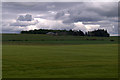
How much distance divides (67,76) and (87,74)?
73.9 inches

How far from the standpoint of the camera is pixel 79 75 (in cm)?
1634

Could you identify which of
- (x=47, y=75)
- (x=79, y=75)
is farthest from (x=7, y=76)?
(x=79, y=75)

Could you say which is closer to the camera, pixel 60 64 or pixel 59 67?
pixel 59 67

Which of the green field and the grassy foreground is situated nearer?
the grassy foreground

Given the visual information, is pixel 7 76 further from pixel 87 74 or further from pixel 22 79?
pixel 87 74

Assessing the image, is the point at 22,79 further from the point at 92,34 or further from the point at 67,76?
the point at 92,34

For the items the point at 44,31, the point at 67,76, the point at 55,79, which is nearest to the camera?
the point at 55,79

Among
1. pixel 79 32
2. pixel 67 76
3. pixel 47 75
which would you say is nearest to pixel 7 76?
pixel 47 75

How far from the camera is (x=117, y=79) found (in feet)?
50.1

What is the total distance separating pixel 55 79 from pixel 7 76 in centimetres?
395

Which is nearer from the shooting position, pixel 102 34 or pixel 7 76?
pixel 7 76

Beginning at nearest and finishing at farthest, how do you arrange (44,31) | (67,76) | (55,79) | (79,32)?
(55,79), (67,76), (79,32), (44,31)

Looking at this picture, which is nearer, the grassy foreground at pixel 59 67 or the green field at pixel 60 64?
the grassy foreground at pixel 59 67

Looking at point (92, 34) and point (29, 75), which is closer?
point (29, 75)
